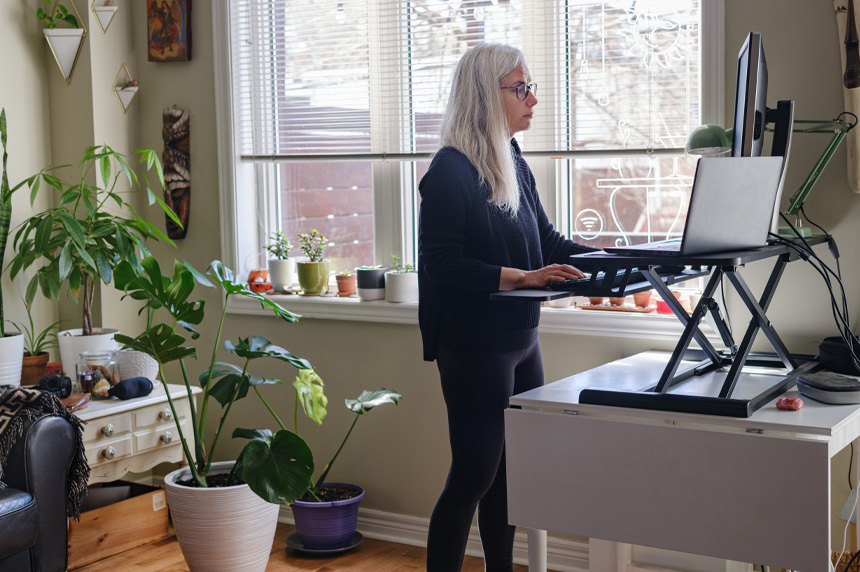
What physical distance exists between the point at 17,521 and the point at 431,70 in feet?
6.25

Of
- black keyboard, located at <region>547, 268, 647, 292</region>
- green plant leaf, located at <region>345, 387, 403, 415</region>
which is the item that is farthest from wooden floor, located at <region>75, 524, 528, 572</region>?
black keyboard, located at <region>547, 268, 647, 292</region>

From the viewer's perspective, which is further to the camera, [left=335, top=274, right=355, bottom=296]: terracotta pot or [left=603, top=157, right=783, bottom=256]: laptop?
[left=335, top=274, right=355, bottom=296]: terracotta pot

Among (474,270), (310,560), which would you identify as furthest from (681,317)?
(310,560)

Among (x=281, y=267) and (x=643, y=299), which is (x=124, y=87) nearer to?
(x=281, y=267)

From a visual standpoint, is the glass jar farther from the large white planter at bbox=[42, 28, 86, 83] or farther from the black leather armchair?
the large white planter at bbox=[42, 28, 86, 83]

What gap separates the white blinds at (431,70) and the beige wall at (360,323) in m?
0.19

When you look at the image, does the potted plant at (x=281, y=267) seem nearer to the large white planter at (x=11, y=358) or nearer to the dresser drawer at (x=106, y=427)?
the dresser drawer at (x=106, y=427)

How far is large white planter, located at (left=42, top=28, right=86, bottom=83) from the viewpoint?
11.7ft

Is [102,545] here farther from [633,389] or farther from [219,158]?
[633,389]

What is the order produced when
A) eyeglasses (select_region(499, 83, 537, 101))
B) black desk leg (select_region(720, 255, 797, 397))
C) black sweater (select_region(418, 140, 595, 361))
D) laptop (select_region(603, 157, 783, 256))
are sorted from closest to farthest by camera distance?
laptop (select_region(603, 157, 783, 256)), black desk leg (select_region(720, 255, 797, 397)), black sweater (select_region(418, 140, 595, 361)), eyeglasses (select_region(499, 83, 537, 101))

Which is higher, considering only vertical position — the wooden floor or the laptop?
the laptop

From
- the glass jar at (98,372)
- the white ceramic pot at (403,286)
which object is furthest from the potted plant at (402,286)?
the glass jar at (98,372)

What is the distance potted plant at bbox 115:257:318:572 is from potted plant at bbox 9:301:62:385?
0.68 meters

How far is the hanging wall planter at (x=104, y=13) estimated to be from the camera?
3.62 m
